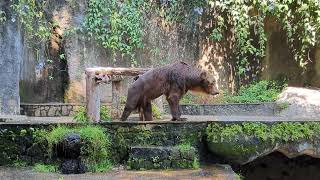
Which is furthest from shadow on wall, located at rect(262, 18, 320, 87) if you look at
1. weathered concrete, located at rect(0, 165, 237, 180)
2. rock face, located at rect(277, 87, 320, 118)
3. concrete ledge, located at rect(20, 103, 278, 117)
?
weathered concrete, located at rect(0, 165, 237, 180)

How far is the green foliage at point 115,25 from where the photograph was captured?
14.0 metres

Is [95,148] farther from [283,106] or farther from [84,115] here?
[283,106]

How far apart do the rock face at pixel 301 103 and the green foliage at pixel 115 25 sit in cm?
410

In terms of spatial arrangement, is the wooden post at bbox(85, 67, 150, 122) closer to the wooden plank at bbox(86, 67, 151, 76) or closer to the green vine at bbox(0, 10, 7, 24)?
the wooden plank at bbox(86, 67, 151, 76)

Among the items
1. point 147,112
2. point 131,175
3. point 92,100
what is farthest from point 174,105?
point 131,175

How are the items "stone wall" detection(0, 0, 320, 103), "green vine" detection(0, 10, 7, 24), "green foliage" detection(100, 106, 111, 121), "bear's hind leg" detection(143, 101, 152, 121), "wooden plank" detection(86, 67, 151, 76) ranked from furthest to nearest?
"stone wall" detection(0, 0, 320, 103) → "green vine" detection(0, 10, 7, 24) → "green foliage" detection(100, 106, 111, 121) → "wooden plank" detection(86, 67, 151, 76) → "bear's hind leg" detection(143, 101, 152, 121)

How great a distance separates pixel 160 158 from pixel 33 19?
7225 millimetres

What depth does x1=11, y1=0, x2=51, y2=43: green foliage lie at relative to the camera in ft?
39.7

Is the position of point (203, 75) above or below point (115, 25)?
below

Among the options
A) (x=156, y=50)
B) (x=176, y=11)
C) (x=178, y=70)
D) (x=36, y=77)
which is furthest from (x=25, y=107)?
(x=178, y=70)

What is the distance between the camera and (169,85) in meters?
8.55

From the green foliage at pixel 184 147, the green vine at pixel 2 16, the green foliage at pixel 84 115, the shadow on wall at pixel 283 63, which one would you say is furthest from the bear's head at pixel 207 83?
the shadow on wall at pixel 283 63

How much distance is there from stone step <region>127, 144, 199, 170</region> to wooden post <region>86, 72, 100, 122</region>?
1.15 meters

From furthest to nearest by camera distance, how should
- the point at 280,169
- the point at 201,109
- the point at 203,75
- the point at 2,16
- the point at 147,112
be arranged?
the point at 201,109 < the point at 2,16 < the point at 280,169 < the point at 147,112 < the point at 203,75
